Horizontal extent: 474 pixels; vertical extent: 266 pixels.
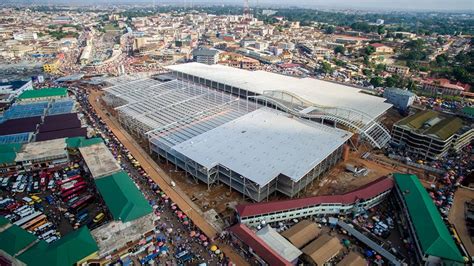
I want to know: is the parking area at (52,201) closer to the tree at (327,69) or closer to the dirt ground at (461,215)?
the dirt ground at (461,215)

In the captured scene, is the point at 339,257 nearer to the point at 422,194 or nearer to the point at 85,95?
the point at 422,194

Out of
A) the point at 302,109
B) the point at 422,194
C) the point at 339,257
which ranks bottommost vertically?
the point at 339,257

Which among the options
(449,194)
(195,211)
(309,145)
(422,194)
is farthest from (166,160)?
(449,194)

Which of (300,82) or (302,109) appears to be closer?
(302,109)

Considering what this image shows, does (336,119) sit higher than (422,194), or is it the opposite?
(336,119)

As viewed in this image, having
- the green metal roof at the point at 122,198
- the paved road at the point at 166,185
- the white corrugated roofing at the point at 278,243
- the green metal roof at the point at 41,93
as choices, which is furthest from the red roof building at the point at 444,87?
the green metal roof at the point at 41,93

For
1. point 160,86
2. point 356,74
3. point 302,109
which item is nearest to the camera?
point 302,109

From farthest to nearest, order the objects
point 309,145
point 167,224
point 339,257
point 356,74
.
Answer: point 356,74 → point 309,145 → point 167,224 → point 339,257
